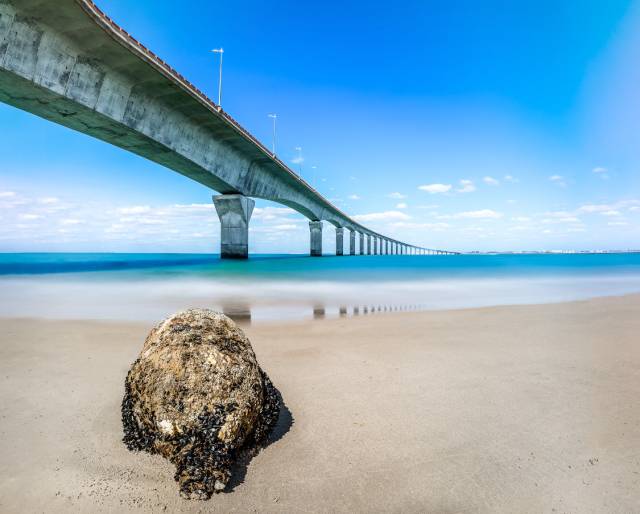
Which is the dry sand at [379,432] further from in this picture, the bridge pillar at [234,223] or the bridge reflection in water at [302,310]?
the bridge pillar at [234,223]

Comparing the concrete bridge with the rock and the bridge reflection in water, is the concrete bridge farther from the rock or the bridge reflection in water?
the rock

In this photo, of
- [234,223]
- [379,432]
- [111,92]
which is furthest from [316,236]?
[379,432]

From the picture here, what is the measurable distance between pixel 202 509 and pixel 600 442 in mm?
2978

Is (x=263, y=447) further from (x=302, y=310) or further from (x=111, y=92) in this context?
(x=111, y=92)

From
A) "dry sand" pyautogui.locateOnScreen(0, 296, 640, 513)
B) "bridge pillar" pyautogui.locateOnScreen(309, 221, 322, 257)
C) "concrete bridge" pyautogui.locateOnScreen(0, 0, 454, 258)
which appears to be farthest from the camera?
"bridge pillar" pyautogui.locateOnScreen(309, 221, 322, 257)

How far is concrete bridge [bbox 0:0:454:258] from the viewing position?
14.5 metres

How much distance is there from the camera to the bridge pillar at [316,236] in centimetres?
7630

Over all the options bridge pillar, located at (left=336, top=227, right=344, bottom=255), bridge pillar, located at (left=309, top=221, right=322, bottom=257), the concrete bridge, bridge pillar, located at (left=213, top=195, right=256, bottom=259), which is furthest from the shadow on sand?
bridge pillar, located at (left=336, top=227, right=344, bottom=255)

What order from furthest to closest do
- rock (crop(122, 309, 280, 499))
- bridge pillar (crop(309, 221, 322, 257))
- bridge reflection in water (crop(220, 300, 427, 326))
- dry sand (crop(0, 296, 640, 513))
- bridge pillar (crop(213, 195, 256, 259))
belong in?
bridge pillar (crop(309, 221, 322, 257)) < bridge pillar (crop(213, 195, 256, 259)) < bridge reflection in water (crop(220, 300, 427, 326)) < rock (crop(122, 309, 280, 499)) < dry sand (crop(0, 296, 640, 513))

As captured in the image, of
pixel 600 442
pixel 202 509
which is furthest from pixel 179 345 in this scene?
pixel 600 442

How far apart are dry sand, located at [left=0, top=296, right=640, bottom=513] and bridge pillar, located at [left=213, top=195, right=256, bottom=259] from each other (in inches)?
1335

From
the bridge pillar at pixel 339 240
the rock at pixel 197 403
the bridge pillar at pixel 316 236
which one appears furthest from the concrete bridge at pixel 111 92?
the bridge pillar at pixel 339 240

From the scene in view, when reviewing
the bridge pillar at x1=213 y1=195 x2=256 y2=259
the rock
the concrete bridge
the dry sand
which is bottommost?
the dry sand

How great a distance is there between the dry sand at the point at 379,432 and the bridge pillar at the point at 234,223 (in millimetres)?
33902
